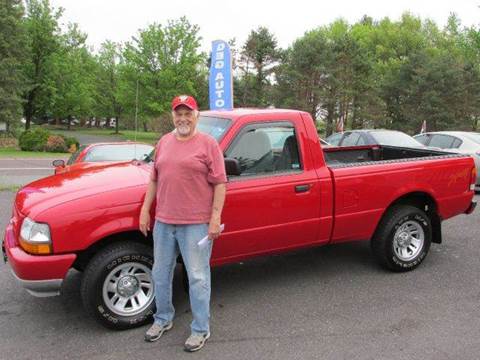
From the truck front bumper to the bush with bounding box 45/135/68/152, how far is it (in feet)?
82.3

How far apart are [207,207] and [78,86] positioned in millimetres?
46595

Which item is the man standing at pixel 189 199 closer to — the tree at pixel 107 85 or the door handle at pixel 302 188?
the door handle at pixel 302 188

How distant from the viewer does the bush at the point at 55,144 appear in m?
26.7

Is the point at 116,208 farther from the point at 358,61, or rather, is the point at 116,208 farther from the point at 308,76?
the point at 358,61

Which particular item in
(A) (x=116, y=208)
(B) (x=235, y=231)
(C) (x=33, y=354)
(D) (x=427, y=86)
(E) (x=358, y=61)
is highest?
(E) (x=358, y=61)

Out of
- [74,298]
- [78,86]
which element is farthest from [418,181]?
[78,86]

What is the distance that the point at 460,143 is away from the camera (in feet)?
34.3

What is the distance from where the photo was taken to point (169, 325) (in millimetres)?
3723

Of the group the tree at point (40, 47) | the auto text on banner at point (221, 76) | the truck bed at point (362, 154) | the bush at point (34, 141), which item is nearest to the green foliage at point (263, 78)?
the tree at point (40, 47)

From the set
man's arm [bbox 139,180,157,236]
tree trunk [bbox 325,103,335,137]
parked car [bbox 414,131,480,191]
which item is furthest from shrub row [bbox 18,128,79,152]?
man's arm [bbox 139,180,157,236]

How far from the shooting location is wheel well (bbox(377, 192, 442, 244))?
17.0 ft

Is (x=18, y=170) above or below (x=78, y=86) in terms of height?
below

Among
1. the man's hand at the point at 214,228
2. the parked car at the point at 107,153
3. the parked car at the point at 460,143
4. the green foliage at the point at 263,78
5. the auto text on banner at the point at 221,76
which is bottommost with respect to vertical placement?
the man's hand at the point at 214,228

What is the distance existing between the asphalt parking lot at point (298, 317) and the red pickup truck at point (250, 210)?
0.32 m
